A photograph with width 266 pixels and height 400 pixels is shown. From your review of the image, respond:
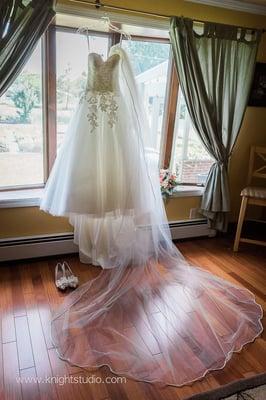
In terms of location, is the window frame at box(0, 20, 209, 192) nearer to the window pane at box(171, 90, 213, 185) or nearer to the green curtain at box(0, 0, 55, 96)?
the window pane at box(171, 90, 213, 185)

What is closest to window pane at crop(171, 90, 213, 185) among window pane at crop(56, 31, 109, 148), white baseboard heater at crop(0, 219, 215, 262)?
window pane at crop(56, 31, 109, 148)

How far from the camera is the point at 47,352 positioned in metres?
1.63

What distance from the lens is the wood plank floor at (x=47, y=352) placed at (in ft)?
4.66

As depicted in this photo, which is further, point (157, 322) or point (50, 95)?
point (50, 95)

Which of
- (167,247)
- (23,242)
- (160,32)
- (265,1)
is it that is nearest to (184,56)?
(160,32)

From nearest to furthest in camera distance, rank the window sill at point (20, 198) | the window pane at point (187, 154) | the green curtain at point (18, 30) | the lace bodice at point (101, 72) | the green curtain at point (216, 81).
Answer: the green curtain at point (18, 30)
the lace bodice at point (101, 72)
the window sill at point (20, 198)
the green curtain at point (216, 81)
the window pane at point (187, 154)

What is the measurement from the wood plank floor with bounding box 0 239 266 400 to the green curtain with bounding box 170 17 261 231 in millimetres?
968

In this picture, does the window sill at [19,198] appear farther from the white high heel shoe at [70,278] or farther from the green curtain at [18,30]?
the green curtain at [18,30]

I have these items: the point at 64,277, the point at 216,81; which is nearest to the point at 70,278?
the point at 64,277

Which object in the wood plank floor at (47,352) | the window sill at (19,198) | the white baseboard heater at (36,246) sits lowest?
the wood plank floor at (47,352)

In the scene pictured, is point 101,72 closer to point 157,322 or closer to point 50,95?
point 50,95

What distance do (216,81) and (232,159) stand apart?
805 mm

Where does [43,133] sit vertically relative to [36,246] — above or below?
above

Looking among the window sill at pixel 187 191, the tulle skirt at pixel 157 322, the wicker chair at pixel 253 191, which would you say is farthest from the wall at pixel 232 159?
the tulle skirt at pixel 157 322
